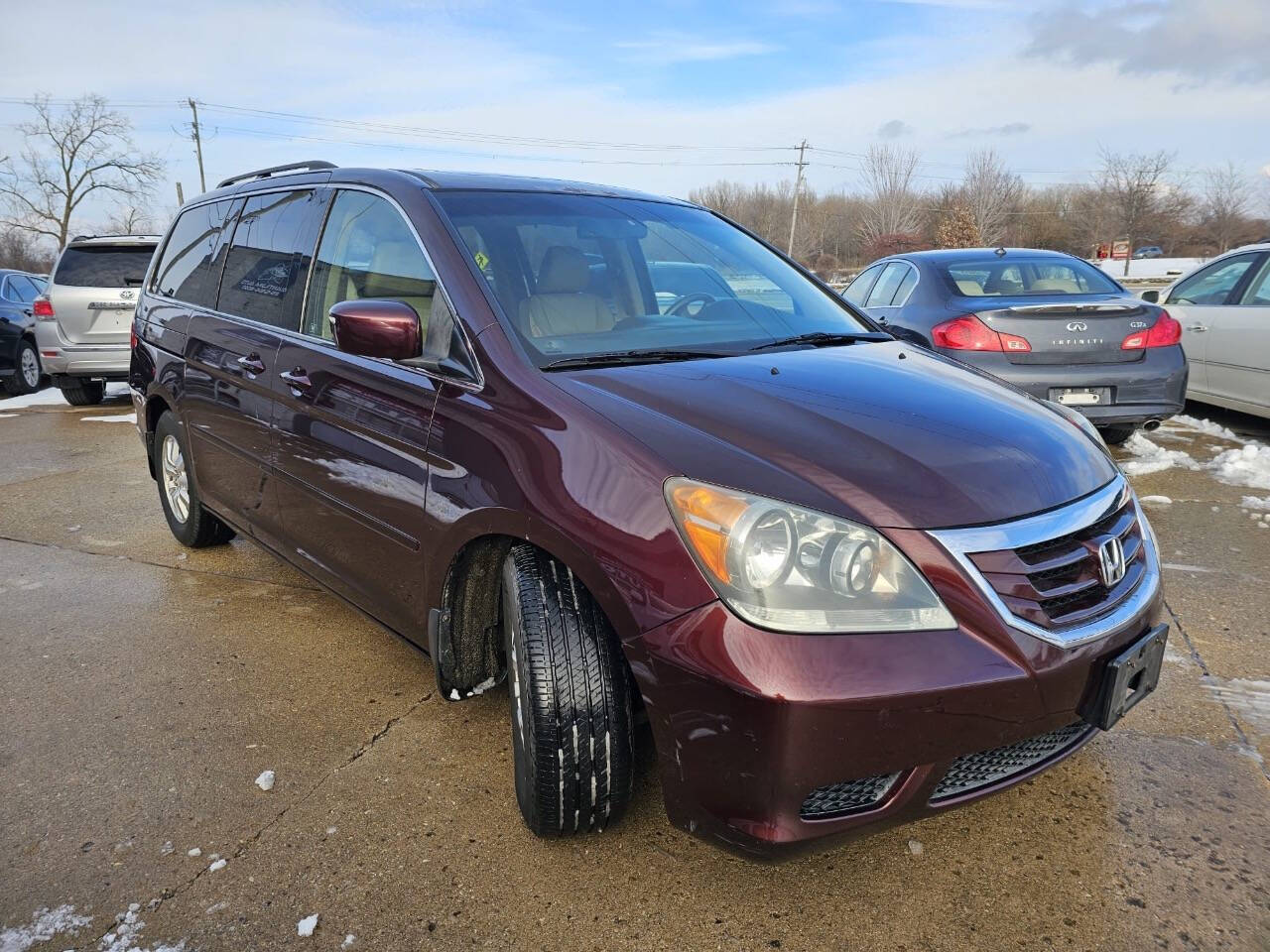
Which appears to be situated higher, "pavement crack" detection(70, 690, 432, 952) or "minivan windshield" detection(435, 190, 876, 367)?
"minivan windshield" detection(435, 190, 876, 367)

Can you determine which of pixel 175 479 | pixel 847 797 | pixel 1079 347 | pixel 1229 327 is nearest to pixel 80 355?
pixel 175 479

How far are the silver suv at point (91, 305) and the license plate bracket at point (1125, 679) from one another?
9.88m

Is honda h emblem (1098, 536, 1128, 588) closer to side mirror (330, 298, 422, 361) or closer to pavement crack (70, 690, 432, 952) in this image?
side mirror (330, 298, 422, 361)

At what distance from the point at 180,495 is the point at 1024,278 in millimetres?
5577

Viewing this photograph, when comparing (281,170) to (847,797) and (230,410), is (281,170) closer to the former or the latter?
(230,410)

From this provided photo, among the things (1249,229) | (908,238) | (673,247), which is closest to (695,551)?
(673,247)

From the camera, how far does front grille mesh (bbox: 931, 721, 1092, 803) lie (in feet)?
6.13

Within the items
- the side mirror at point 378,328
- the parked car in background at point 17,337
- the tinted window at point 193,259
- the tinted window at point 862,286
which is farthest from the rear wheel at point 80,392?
the side mirror at point 378,328

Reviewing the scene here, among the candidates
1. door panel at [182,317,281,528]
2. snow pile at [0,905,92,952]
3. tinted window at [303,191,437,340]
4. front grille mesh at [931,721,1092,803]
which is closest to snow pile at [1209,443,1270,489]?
front grille mesh at [931,721,1092,803]

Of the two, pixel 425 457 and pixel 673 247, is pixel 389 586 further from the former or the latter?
pixel 673 247

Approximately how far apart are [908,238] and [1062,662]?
5866 cm

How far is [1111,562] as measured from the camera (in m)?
2.04

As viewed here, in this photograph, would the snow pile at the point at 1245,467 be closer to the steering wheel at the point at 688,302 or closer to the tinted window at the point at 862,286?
the tinted window at the point at 862,286

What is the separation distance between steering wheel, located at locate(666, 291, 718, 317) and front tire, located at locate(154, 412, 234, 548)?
8.28ft
